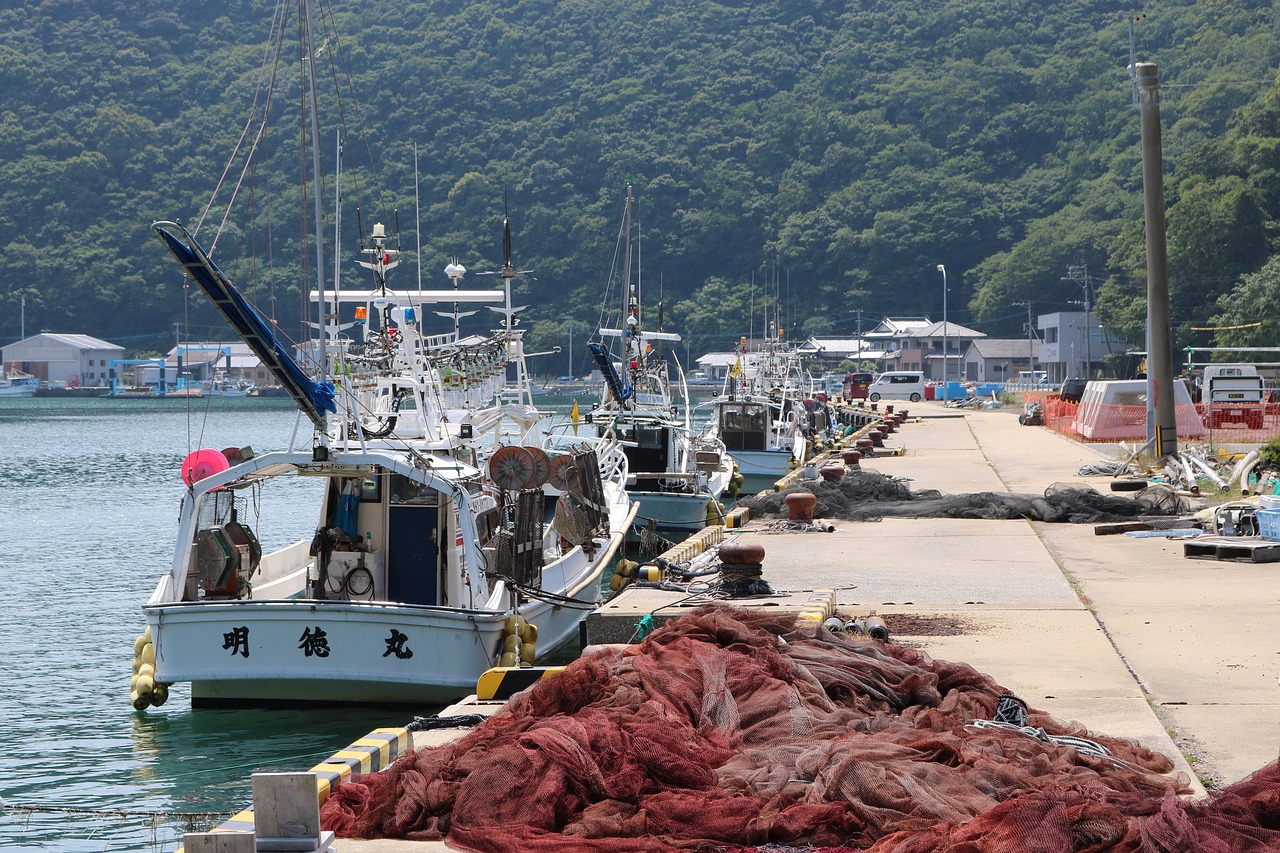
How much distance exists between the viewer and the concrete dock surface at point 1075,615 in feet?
25.5

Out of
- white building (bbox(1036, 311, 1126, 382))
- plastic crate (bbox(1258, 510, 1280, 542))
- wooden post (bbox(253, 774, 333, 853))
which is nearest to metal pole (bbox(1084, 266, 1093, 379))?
white building (bbox(1036, 311, 1126, 382))

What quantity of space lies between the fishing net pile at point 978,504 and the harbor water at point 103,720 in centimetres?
700

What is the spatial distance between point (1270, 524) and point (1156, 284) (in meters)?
11.6

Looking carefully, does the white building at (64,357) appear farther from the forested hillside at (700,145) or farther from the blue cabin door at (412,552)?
the blue cabin door at (412,552)

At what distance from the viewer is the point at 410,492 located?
1259 cm

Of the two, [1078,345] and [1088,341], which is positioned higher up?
[1088,341]

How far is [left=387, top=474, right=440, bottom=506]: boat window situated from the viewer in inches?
492

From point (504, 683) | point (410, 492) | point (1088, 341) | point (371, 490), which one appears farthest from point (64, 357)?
point (504, 683)

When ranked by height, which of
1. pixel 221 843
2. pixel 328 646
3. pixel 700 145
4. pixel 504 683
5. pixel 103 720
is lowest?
pixel 103 720

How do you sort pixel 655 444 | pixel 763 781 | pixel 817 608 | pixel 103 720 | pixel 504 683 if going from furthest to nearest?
→ 1. pixel 655 444
2. pixel 103 720
3. pixel 817 608
4. pixel 504 683
5. pixel 763 781

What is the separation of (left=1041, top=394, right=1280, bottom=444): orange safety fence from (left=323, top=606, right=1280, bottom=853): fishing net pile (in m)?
22.5

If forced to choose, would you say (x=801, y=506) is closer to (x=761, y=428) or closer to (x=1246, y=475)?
(x=1246, y=475)

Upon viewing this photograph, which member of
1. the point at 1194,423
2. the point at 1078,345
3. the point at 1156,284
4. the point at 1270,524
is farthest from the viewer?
the point at 1078,345

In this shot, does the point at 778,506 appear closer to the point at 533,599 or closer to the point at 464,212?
the point at 533,599
